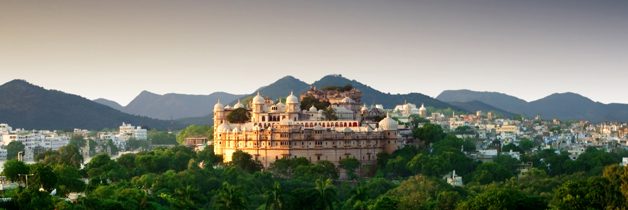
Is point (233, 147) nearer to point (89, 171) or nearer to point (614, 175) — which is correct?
point (89, 171)

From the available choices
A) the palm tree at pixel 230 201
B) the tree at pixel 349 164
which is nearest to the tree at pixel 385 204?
the palm tree at pixel 230 201

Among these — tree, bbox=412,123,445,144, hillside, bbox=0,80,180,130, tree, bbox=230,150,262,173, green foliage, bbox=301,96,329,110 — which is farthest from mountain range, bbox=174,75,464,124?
tree, bbox=230,150,262,173

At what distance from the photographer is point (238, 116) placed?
199ft

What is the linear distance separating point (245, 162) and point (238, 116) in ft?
27.4

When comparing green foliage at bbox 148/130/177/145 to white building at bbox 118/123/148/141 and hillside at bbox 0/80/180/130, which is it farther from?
hillside at bbox 0/80/180/130

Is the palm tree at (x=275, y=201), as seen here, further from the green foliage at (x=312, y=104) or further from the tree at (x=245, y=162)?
the green foliage at (x=312, y=104)

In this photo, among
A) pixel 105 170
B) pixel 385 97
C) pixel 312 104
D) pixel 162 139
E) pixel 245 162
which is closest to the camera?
pixel 105 170

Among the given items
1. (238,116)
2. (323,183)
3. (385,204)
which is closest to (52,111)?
(238,116)

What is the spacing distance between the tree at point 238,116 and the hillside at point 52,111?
89.6 m

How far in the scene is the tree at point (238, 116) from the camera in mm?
60562

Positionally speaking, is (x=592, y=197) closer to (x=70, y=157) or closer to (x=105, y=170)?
(x=105, y=170)

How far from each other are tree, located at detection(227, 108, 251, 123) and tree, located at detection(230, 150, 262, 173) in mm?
7287

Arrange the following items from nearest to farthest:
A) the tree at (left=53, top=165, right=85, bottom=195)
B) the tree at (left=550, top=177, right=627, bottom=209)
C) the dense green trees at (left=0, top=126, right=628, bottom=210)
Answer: the tree at (left=550, top=177, right=627, bottom=209), the dense green trees at (left=0, top=126, right=628, bottom=210), the tree at (left=53, top=165, right=85, bottom=195)

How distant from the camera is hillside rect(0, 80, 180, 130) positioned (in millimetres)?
149750
